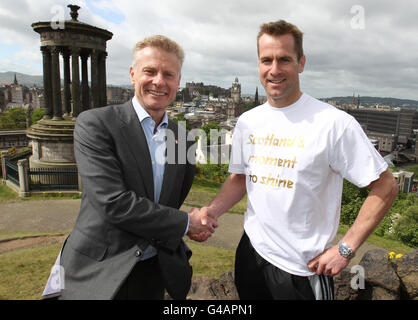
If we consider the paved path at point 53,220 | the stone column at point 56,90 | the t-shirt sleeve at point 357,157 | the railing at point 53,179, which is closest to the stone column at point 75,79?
the stone column at point 56,90

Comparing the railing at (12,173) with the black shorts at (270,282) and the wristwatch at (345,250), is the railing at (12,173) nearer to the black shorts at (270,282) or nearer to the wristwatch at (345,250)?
the black shorts at (270,282)

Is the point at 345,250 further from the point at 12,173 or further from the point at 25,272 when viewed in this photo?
the point at 12,173

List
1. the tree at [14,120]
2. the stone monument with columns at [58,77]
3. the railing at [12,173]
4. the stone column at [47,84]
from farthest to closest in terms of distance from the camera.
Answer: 1. the tree at [14,120]
2. the stone column at [47,84]
3. the stone monument with columns at [58,77]
4. the railing at [12,173]

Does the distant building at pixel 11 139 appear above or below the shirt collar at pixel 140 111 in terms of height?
below

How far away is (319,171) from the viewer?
8.06 feet

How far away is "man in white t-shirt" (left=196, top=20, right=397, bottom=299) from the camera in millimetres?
2348

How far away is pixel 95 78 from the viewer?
2009 centimetres

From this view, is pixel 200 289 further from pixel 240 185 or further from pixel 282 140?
pixel 282 140

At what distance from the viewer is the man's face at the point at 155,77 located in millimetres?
2570

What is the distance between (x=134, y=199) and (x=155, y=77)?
99 centimetres

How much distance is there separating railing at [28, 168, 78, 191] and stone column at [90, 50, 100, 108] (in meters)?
5.14

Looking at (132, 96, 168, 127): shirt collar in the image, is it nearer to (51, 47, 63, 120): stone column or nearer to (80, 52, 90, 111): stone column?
(51, 47, 63, 120): stone column

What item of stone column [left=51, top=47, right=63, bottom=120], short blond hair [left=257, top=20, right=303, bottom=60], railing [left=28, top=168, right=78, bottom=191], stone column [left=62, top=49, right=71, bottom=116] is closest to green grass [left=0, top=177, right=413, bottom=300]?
short blond hair [left=257, top=20, right=303, bottom=60]

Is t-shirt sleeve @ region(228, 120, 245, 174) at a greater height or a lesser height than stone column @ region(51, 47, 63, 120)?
lesser
